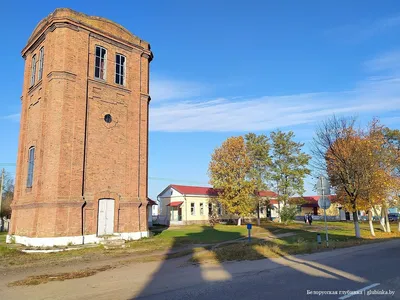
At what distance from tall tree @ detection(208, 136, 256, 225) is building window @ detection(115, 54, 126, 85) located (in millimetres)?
19089

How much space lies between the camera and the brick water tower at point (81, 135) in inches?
727

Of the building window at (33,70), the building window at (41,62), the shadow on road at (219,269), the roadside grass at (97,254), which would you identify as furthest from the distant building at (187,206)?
the shadow on road at (219,269)

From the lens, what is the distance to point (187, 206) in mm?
43625

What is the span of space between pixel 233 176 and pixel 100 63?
850 inches

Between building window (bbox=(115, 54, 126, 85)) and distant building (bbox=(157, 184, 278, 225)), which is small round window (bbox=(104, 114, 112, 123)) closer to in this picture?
building window (bbox=(115, 54, 126, 85))

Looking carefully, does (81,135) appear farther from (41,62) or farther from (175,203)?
(175,203)

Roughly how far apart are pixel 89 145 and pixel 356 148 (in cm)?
1690

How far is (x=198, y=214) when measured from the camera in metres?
44.7

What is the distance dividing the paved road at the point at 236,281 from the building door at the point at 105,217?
883 cm

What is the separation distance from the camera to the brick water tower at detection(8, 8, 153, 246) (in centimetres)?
1845

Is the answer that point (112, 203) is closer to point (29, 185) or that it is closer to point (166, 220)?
point (29, 185)

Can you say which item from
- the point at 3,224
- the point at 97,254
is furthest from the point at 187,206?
the point at 97,254

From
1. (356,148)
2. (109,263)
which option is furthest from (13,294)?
(356,148)

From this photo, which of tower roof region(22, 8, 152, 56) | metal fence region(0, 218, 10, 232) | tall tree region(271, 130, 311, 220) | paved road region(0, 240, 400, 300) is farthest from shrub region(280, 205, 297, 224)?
metal fence region(0, 218, 10, 232)
